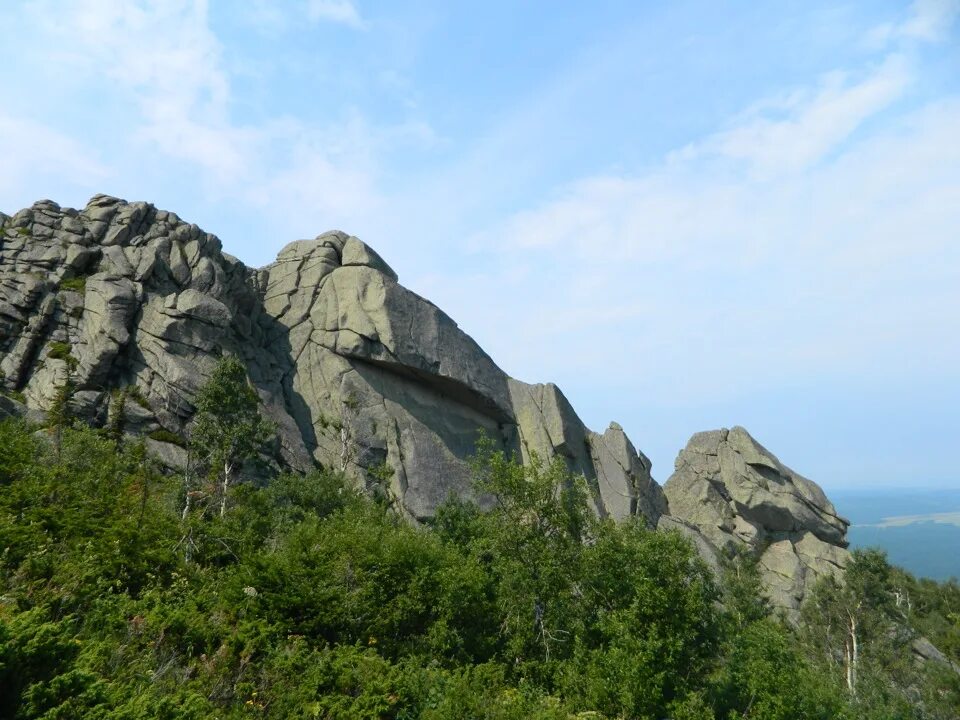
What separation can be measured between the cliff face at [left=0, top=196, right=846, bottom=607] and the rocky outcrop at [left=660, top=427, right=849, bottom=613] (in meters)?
0.23

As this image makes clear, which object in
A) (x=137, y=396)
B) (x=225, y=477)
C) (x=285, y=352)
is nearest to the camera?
(x=225, y=477)

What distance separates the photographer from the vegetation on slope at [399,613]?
46.3 feet

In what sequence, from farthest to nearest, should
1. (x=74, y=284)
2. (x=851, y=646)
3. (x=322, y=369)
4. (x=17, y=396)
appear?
1. (x=322, y=369)
2. (x=74, y=284)
3. (x=851, y=646)
4. (x=17, y=396)

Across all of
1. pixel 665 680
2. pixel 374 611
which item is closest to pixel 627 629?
pixel 665 680

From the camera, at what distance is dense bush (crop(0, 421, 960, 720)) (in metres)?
14.2

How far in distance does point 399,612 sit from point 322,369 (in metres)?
47.7

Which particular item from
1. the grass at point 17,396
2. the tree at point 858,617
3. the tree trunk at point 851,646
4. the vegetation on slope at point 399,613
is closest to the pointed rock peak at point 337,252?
the grass at point 17,396

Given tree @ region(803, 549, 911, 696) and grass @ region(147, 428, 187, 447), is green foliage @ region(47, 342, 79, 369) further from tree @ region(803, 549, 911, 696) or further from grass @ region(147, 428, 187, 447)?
tree @ region(803, 549, 911, 696)

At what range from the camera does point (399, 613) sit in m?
20.1

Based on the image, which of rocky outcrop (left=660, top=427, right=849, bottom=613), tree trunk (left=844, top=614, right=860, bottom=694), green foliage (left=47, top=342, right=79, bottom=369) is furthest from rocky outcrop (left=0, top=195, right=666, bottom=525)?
tree trunk (left=844, top=614, right=860, bottom=694)

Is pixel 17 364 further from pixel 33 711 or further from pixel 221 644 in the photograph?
pixel 33 711

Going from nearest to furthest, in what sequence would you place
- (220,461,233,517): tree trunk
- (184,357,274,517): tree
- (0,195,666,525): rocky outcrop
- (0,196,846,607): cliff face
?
(220,461,233,517): tree trunk → (184,357,274,517): tree → (0,195,666,525): rocky outcrop → (0,196,846,607): cliff face

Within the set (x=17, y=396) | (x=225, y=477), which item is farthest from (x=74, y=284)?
(x=225, y=477)

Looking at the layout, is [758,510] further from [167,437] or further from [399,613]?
[399,613]
